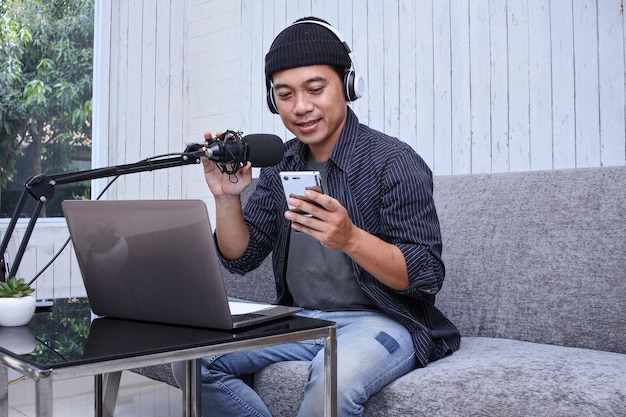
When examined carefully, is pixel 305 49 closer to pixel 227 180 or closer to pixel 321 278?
pixel 227 180

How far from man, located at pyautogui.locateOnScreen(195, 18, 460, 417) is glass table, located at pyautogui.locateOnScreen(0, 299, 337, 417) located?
0.92 ft

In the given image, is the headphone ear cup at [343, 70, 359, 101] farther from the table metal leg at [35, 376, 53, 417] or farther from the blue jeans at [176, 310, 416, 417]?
the table metal leg at [35, 376, 53, 417]

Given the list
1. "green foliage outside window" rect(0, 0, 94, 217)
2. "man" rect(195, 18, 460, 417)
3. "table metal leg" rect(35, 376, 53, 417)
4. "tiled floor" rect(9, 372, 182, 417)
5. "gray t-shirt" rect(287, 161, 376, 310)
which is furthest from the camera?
"green foliage outside window" rect(0, 0, 94, 217)

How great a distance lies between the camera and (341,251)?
4.91 feet

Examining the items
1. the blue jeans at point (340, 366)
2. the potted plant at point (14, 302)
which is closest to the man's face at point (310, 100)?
the blue jeans at point (340, 366)

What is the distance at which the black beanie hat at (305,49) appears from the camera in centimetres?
162

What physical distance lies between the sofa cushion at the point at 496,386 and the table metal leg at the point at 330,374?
0.31 meters

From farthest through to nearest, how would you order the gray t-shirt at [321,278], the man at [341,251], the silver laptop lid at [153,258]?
the gray t-shirt at [321,278], the man at [341,251], the silver laptop lid at [153,258]

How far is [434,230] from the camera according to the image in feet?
5.05

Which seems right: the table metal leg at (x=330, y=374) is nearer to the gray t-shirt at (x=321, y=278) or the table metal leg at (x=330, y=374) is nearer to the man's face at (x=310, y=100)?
the gray t-shirt at (x=321, y=278)

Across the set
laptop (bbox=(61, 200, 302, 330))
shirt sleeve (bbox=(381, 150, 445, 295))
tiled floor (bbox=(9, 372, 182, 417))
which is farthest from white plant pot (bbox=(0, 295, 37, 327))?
tiled floor (bbox=(9, 372, 182, 417))

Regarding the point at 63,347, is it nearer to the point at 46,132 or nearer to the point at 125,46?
the point at 46,132

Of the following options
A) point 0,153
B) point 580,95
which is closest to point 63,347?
point 580,95

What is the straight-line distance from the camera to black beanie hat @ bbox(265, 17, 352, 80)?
63.6 inches
